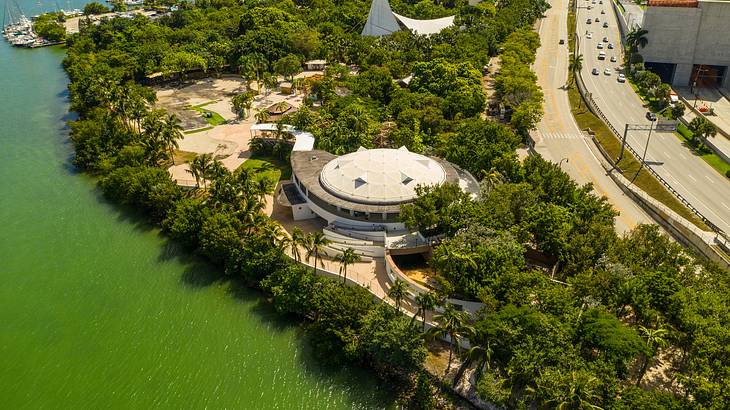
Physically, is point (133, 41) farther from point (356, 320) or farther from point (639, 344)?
point (639, 344)

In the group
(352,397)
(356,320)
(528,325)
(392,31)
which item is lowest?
(352,397)

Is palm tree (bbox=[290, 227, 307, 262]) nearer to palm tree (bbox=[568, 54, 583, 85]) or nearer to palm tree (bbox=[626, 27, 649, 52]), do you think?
palm tree (bbox=[568, 54, 583, 85])

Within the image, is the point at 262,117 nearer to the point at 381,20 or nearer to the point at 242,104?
the point at 242,104

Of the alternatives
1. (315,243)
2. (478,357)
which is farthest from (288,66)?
(478,357)

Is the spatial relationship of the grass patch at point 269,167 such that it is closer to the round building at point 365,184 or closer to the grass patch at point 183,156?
the round building at point 365,184

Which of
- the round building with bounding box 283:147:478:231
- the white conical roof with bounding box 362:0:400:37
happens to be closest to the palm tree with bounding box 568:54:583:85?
the white conical roof with bounding box 362:0:400:37

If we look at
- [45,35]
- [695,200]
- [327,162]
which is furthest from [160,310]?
[45,35]

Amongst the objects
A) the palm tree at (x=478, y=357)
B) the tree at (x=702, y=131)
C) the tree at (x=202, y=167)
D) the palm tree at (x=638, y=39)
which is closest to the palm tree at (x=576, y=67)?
the palm tree at (x=638, y=39)
